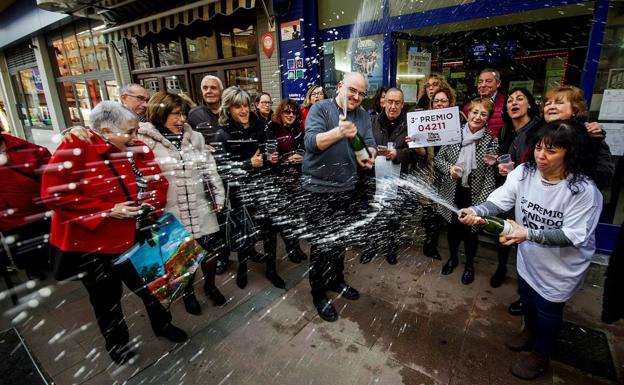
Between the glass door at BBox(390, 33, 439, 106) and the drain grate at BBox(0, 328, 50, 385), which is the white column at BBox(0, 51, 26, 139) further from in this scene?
the glass door at BBox(390, 33, 439, 106)

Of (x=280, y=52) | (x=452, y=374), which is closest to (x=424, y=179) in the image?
(x=452, y=374)

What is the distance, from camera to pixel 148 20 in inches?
288

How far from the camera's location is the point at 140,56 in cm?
946

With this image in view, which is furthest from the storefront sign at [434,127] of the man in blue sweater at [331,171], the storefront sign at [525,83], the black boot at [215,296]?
the storefront sign at [525,83]

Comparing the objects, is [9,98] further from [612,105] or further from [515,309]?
[612,105]

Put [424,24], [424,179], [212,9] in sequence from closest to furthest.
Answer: [424,179]
[424,24]
[212,9]

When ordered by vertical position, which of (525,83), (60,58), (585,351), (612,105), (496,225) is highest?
(60,58)

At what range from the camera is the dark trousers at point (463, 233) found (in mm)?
3525

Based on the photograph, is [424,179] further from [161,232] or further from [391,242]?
[161,232]

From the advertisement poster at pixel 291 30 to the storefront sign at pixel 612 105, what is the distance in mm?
5037

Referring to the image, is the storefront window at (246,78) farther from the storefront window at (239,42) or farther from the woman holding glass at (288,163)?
the woman holding glass at (288,163)

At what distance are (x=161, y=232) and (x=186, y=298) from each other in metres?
1.06

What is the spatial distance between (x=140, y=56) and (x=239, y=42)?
4.24 m

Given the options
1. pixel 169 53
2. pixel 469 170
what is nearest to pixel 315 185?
pixel 469 170
